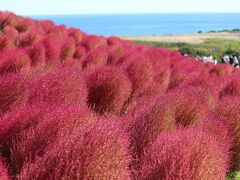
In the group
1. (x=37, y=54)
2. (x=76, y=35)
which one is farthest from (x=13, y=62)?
(x=76, y=35)

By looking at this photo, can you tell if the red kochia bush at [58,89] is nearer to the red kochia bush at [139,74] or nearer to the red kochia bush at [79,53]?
the red kochia bush at [139,74]

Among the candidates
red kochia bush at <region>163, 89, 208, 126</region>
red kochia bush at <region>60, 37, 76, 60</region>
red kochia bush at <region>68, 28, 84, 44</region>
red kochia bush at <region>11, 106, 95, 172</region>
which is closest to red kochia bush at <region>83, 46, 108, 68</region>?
red kochia bush at <region>60, 37, 76, 60</region>

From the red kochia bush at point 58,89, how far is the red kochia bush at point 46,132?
1507 mm

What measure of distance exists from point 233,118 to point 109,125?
145 inches

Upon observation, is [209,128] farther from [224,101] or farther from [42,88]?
[42,88]

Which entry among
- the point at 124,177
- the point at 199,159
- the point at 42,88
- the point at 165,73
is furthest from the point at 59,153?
the point at 165,73

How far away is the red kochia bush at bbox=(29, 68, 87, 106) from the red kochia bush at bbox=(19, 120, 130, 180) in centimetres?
233

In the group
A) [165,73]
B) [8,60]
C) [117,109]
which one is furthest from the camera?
[165,73]

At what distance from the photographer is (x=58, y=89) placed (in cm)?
684

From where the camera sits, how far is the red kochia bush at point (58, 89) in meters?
6.69

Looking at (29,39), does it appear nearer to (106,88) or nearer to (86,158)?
(106,88)

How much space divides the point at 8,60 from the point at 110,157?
5.89 meters

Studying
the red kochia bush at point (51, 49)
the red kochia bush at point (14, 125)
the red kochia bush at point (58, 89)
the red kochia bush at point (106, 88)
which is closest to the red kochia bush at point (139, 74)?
the red kochia bush at point (106, 88)

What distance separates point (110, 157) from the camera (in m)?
4.15
